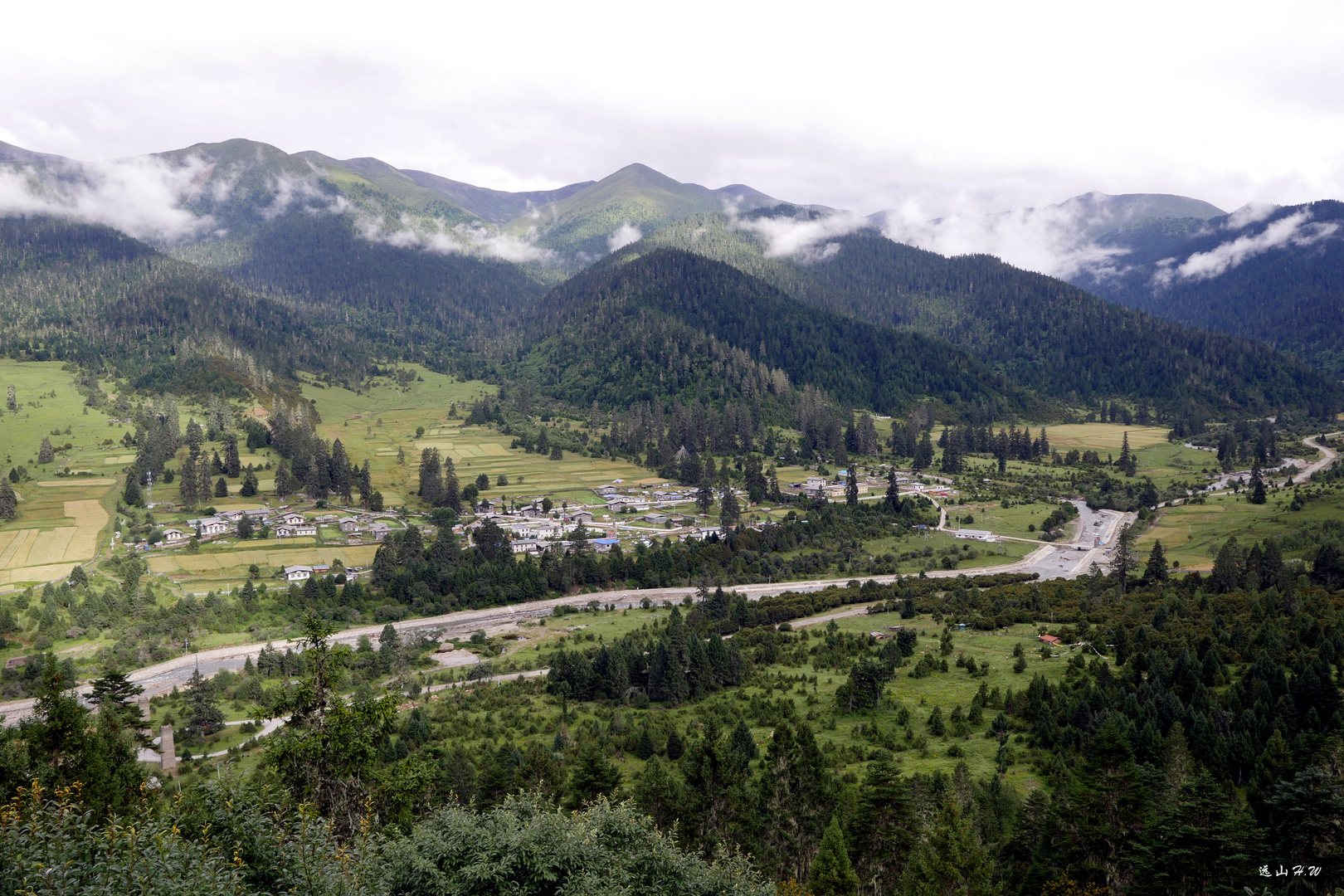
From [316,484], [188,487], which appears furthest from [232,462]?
[188,487]

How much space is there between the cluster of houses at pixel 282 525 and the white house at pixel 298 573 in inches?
580

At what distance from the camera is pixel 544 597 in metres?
107

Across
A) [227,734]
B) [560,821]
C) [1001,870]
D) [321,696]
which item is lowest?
[227,734]

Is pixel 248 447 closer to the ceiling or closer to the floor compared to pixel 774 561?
closer to the ceiling

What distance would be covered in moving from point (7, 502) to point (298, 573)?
49666mm

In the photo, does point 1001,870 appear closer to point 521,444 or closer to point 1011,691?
point 1011,691

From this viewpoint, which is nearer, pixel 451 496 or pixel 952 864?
pixel 952 864

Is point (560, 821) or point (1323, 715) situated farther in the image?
point (1323, 715)

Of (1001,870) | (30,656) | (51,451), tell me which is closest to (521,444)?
(51,451)

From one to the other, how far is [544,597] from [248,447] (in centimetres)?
9721

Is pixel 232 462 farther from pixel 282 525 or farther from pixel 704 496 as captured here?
pixel 704 496

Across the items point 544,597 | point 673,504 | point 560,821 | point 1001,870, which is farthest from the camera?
point 673,504

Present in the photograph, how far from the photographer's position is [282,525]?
12281 centimetres

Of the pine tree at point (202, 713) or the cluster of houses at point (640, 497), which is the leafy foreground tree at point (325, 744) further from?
the cluster of houses at point (640, 497)
